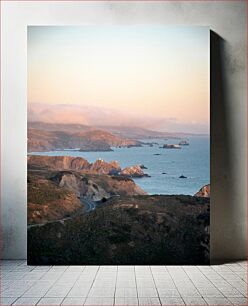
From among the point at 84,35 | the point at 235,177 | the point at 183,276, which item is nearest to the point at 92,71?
the point at 84,35

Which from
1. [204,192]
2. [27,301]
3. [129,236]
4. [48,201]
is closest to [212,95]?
[204,192]

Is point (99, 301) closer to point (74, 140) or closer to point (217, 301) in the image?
point (217, 301)

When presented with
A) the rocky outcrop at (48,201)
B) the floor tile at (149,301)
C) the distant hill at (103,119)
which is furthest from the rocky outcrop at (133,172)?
the floor tile at (149,301)

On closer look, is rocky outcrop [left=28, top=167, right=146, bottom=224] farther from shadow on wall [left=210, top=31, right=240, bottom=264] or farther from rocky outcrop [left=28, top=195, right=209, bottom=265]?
shadow on wall [left=210, top=31, right=240, bottom=264]

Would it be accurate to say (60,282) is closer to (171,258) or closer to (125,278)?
(125,278)

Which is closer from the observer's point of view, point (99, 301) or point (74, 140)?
point (99, 301)

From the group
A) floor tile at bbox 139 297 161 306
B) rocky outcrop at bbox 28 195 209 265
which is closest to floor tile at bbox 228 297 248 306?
floor tile at bbox 139 297 161 306
